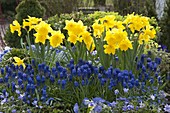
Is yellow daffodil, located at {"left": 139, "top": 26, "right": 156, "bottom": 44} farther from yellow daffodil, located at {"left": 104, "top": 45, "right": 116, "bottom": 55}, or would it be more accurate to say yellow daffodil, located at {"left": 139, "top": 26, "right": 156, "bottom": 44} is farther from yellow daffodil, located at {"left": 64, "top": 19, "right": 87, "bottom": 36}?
yellow daffodil, located at {"left": 64, "top": 19, "right": 87, "bottom": 36}

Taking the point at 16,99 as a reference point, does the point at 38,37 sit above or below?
above

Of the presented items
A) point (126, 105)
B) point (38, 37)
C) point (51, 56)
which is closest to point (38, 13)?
point (51, 56)

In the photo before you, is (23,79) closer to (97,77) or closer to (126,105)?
(97,77)

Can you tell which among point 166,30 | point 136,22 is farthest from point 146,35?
point 166,30

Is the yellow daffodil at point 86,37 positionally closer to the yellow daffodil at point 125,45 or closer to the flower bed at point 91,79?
the flower bed at point 91,79

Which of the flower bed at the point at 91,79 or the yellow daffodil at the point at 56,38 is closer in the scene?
the flower bed at the point at 91,79

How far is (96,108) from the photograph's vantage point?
2996 mm

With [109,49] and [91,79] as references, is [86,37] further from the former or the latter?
[91,79]

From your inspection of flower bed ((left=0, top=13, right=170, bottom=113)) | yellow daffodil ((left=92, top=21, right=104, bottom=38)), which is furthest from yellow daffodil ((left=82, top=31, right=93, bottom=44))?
yellow daffodil ((left=92, top=21, right=104, bottom=38))

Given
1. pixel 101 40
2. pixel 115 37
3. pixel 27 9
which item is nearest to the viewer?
pixel 115 37

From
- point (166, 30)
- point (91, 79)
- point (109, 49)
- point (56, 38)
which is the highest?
point (56, 38)

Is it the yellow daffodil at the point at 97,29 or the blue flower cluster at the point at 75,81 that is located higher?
the yellow daffodil at the point at 97,29

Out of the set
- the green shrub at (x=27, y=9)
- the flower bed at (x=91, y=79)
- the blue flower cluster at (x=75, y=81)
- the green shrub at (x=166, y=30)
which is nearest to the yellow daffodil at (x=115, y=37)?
the flower bed at (x=91, y=79)

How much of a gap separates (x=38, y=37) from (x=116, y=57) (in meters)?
0.79
